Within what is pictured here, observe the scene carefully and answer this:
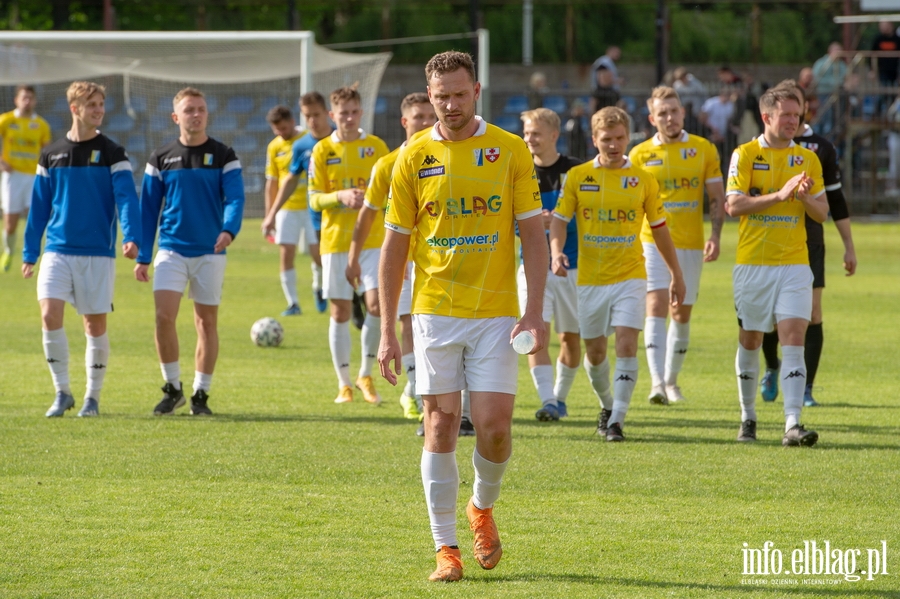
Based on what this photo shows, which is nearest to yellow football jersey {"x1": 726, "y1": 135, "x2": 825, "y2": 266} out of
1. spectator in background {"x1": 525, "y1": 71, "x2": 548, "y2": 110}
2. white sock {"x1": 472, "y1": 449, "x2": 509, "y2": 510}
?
white sock {"x1": 472, "y1": 449, "x2": 509, "y2": 510}

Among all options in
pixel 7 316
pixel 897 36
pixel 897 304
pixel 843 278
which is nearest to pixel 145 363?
pixel 7 316

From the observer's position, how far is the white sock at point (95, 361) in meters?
8.48

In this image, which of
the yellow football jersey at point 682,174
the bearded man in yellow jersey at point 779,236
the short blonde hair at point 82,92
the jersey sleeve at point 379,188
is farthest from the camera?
the yellow football jersey at point 682,174

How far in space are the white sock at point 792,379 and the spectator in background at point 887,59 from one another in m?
21.5

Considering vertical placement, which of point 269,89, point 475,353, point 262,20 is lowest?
point 475,353

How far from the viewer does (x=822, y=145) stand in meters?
8.27

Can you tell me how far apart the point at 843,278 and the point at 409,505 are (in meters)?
12.9

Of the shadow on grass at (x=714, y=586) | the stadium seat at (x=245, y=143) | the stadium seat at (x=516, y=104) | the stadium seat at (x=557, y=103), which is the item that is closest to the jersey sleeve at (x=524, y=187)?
the shadow on grass at (x=714, y=586)

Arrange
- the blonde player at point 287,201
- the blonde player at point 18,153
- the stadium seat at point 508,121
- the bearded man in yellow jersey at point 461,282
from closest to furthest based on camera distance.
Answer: the bearded man in yellow jersey at point 461,282 → the blonde player at point 287,201 → the blonde player at point 18,153 → the stadium seat at point 508,121

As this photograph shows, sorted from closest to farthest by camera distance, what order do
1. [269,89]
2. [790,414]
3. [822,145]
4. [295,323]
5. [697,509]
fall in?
[697,509] < [790,414] < [822,145] < [295,323] < [269,89]

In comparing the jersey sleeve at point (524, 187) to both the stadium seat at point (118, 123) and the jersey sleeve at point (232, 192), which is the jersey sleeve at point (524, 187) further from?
the stadium seat at point (118, 123)

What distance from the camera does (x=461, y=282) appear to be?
16.1 ft

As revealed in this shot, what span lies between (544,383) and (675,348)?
146 centimetres

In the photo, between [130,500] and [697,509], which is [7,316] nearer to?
[130,500]
